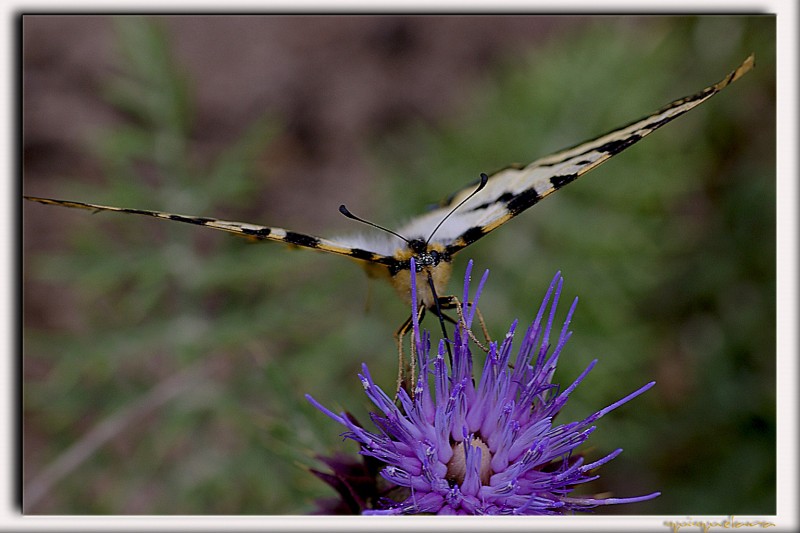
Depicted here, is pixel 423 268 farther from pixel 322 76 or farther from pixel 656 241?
pixel 322 76

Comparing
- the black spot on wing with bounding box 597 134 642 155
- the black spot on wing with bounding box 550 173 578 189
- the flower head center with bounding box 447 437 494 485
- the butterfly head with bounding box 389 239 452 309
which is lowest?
the flower head center with bounding box 447 437 494 485

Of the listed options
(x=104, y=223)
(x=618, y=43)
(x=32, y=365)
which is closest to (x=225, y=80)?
(x=104, y=223)

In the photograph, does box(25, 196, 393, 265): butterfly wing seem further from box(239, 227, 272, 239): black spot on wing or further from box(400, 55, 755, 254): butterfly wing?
box(400, 55, 755, 254): butterfly wing

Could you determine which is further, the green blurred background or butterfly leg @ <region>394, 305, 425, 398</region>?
the green blurred background

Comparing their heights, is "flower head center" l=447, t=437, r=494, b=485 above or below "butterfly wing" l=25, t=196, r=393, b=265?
below

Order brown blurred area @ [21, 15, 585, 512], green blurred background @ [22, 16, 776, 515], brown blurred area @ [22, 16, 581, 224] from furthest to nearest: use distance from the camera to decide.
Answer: brown blurred area @ [22, 16, 581, 224]
brown blurred area @ [21, 15, 585, 512]
green blurred background @ [22, 16, 776, 515]

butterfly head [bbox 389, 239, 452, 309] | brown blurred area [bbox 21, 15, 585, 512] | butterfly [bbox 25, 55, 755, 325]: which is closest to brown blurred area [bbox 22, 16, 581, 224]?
brown blurred area [bbox 21, 15, 585, 512]

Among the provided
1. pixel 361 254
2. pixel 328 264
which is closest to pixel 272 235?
pixel 361 254
